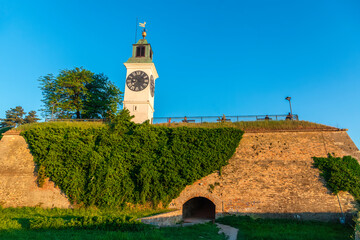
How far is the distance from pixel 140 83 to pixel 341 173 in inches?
704

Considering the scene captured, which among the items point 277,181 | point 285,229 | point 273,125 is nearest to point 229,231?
point 285,229

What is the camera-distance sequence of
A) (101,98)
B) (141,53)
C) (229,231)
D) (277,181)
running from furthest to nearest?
(101,98), (141,53), (277,181), (229,231)

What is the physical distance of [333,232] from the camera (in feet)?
40.0

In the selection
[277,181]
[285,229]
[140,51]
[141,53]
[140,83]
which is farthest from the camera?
[140,51]

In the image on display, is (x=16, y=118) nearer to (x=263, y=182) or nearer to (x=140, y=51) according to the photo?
(x=140, y=51)

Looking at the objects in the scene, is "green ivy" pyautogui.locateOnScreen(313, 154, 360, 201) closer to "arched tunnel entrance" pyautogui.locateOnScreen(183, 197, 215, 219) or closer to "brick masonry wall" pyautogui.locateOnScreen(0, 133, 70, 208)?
"arched tunnel entrance" pyautogui.locateOnScreen(183, 197, 215, 219)

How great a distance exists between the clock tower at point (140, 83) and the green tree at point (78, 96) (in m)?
5.77

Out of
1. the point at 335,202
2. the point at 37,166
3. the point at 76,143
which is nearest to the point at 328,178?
the point at 335,202

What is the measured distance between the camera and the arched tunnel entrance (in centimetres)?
1741

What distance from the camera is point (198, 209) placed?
20.7m

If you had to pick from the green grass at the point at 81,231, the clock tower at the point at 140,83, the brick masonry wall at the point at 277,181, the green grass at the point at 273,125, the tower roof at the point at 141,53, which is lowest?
the green grass at the point at 81,231

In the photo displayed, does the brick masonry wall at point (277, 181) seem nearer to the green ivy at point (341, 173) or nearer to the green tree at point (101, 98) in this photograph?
the green ivy at point (341, 173)

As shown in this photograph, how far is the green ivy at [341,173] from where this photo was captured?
48.2ft

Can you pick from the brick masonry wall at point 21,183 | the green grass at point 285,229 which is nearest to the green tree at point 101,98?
the brick masonry wall at point 21,183
